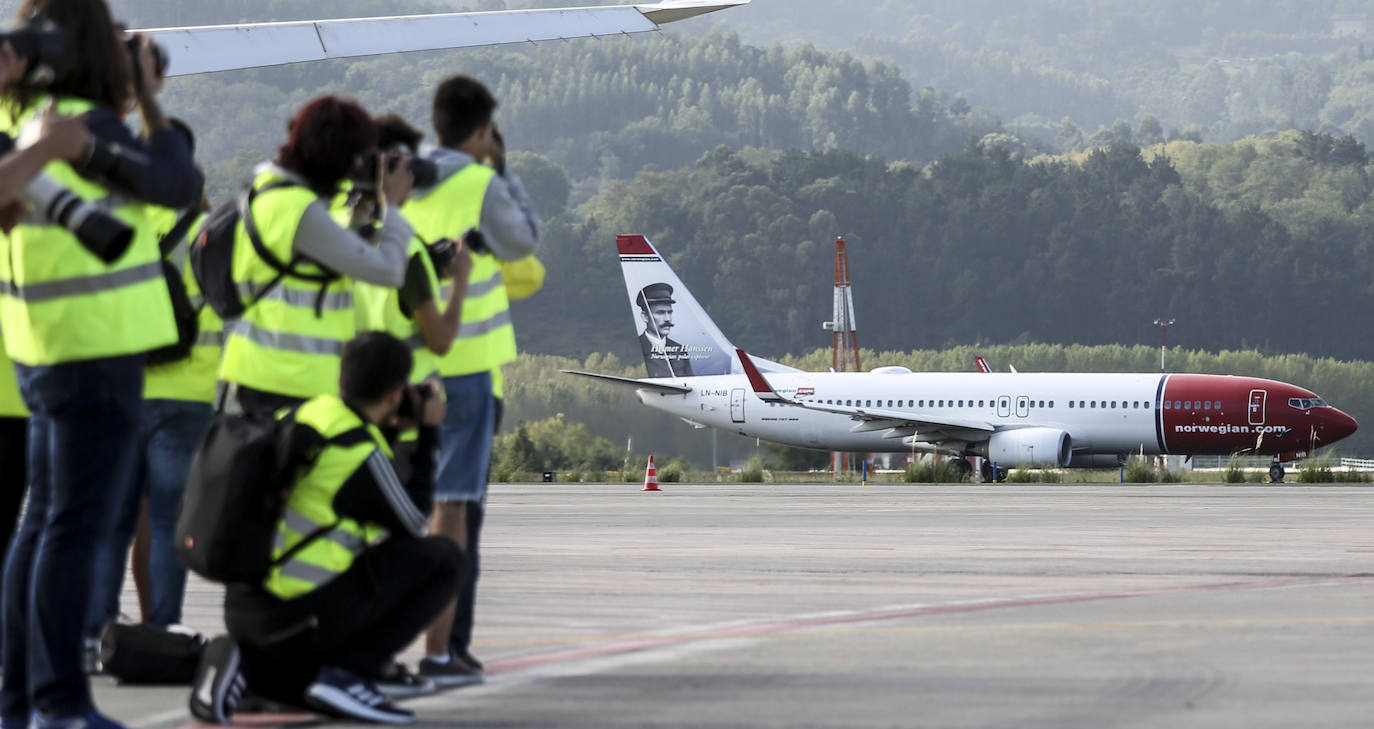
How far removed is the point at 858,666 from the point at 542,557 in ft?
17.3

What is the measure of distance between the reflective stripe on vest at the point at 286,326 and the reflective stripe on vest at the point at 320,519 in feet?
1.37

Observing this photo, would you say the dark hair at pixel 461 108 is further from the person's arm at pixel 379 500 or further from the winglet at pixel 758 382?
the winglet at pixel 758 382

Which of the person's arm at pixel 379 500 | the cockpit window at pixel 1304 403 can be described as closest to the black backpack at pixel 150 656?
the person's arm at pixel 379 500

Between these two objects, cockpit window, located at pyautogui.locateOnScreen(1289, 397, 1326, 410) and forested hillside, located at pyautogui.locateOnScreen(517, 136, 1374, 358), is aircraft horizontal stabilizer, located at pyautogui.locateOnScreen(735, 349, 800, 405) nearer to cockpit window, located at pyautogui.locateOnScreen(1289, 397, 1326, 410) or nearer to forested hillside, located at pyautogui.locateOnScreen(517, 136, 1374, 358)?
cockpit window, located at pyautogui.locateOnScreen(1289, 397, 1326, 410)

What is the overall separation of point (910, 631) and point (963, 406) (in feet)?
107

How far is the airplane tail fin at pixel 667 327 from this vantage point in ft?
141

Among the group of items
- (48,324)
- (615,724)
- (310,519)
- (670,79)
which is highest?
(670,79)

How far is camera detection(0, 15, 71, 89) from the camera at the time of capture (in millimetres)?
4297

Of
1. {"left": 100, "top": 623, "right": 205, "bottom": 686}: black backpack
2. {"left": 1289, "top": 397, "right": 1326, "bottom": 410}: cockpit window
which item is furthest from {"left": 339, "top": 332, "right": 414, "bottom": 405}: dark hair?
{"left": 1289, "top": 397, "right": 1326, "bottom": 410}: cockpit window

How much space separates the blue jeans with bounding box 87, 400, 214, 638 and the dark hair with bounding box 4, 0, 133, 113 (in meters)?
1.62

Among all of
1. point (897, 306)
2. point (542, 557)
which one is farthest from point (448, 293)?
point (897, 306)

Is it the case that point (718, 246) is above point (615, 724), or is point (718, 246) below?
above

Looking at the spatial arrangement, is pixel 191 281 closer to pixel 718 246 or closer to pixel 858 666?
pixel 858 666

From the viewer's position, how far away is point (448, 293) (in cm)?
600
